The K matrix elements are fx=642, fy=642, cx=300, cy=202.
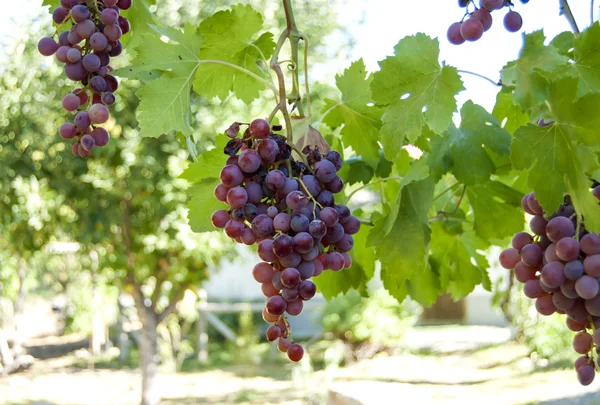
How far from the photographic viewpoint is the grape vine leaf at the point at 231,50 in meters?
1.01

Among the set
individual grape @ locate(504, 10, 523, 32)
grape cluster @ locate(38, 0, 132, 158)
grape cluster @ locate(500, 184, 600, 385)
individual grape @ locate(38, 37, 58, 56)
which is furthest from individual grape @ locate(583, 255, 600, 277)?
individual grape @ locate(38, 37, 58, 56)

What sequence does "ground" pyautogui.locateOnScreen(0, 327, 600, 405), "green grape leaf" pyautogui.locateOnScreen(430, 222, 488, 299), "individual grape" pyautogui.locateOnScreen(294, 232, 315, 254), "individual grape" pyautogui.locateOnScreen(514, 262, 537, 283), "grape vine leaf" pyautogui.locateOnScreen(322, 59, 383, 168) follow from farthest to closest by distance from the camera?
"ground" pyautogui.locateOnScreen(0, 327, 600, 405) → "green grape leaf" pyautogui.locateOnScreen(430, 222, 488, 299) → "grape vine leaf" pyautogui.locateOnScreen(322, 59, 383, 168) → "individual grape" pyautogui.locateOnScreen(514, 262, 537, 283) → "individual grape" pyautogui.locateOnScreen(294, 232, 315, 254)

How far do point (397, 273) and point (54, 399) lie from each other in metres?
8.36

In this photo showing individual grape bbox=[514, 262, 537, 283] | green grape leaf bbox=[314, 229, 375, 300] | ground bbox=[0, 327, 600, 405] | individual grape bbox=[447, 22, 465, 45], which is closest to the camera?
individual grape bbox=[447, 22, 465, 45]

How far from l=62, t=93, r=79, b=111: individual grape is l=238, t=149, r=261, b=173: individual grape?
29 cm

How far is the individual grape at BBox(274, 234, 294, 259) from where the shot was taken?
0.71m

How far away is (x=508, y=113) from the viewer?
1302 mm

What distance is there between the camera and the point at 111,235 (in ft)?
19.0

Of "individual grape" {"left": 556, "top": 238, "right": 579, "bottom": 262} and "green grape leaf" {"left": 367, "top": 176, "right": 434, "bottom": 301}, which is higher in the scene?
"green grape leaf" {"left": 367, "top": 176, "right": 434, "bottom": 301}

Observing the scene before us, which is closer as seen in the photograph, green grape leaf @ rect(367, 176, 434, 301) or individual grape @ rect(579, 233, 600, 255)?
individual grape @ rect(579, 233, 600, 255)

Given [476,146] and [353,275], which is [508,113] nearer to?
[476,146]

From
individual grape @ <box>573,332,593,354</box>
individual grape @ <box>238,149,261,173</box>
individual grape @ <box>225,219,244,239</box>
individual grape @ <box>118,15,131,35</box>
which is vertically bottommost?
individual grape @ <box>573,332,593,354</box>

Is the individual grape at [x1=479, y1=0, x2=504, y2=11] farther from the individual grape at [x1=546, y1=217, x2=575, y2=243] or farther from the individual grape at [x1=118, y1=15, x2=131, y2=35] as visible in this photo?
the individual grape at [x1=118, y1=15, x2=131, y2=35]

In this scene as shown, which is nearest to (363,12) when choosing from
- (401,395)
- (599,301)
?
(401,395)
